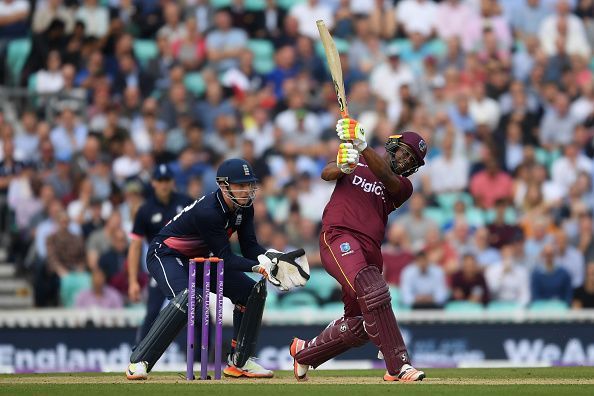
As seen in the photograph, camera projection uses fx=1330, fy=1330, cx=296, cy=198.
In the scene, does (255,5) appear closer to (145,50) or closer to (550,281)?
(145,50)

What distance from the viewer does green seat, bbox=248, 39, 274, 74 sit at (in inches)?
707

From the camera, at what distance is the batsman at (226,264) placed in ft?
31.6

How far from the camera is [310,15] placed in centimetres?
1836

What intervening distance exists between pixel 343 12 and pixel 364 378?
905cm

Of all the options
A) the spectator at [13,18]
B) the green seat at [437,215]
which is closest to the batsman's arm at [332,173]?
the green seat at [437,215]

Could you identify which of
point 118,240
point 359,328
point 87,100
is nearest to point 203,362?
point 359,328

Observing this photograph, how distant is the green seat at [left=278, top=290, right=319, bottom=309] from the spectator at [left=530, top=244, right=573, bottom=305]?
8.21ft

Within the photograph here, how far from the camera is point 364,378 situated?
1016cm

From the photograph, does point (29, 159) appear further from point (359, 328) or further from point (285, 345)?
point (359, 328)

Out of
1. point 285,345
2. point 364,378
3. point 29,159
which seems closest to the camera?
point 364,378

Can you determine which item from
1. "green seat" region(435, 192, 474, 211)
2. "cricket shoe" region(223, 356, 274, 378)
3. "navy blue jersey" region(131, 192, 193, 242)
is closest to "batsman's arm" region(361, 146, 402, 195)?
"cricket shoe" region(223, 356, 274, 378)

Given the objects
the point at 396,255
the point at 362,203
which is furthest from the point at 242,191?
the point at 396,255

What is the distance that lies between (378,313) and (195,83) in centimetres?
898

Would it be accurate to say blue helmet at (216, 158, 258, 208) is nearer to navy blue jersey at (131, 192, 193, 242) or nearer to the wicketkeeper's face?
the wicketkeeper's face
